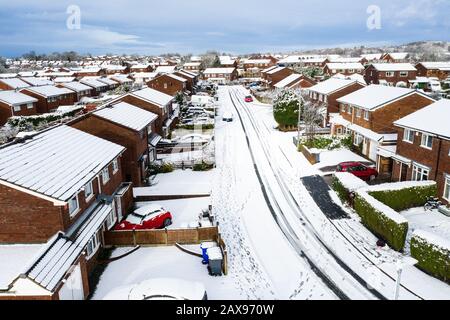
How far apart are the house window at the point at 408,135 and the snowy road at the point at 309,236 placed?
855 cm

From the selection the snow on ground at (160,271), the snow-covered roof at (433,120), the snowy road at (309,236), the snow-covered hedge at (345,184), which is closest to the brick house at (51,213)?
the snow on ground at (160,271)

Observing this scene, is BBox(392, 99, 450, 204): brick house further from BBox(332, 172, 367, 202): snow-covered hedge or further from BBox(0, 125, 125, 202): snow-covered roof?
BBox(0, 125, 125, 202): snow-covered roof

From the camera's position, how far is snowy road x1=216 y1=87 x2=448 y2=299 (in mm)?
16188

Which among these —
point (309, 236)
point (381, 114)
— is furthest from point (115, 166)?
point (381, 114)

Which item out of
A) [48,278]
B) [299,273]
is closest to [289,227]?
[299,273]

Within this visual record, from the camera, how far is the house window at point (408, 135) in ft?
88.9

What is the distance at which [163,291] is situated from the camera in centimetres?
1255

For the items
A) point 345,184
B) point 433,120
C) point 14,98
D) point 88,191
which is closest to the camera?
point 88,191

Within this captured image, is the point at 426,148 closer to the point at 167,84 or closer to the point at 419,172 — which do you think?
the point at 419,172

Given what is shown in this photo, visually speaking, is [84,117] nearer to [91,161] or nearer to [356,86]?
[91,161]

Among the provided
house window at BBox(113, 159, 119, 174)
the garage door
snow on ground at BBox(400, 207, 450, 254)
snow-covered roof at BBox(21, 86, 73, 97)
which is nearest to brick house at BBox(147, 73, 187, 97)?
snow-covered roof at BBox(21, 86, 73, 97)

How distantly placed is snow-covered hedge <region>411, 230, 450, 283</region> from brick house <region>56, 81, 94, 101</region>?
72.1 m

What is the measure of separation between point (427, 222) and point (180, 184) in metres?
17.9
